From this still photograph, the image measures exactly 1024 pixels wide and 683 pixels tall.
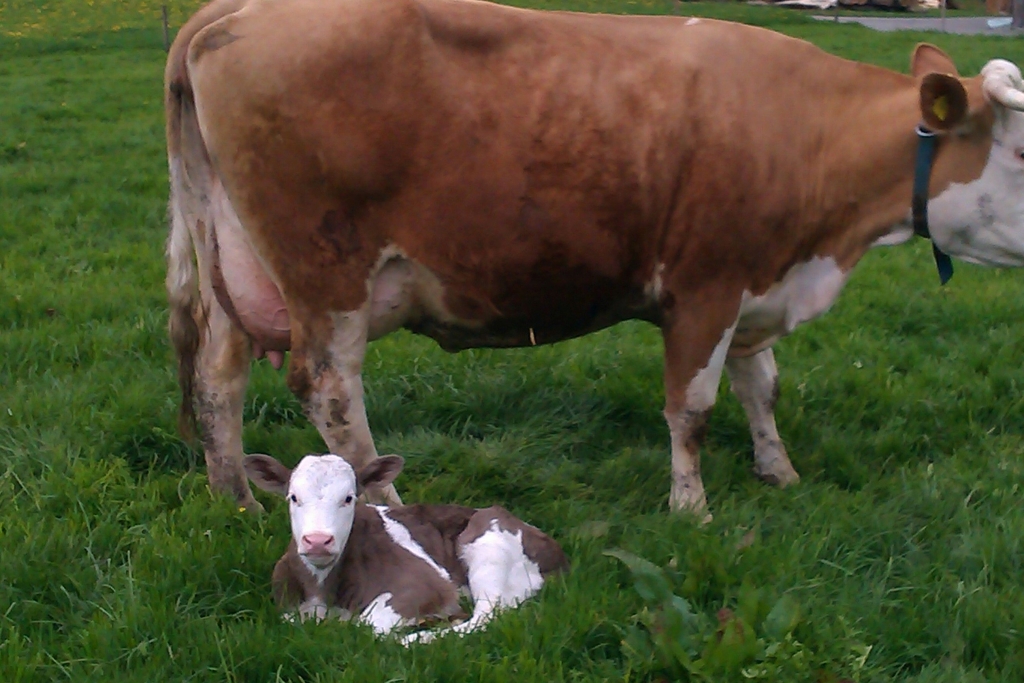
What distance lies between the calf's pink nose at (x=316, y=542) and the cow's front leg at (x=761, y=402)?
2288mm

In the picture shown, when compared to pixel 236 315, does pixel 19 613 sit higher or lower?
lower

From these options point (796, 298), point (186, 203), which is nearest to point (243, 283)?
point (186, 203)

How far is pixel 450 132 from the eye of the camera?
157 inches

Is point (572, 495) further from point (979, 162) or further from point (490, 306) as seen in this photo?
point (979, 162)

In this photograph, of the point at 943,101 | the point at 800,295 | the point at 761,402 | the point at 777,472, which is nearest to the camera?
the point at 943,101

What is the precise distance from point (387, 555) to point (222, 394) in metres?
1.26

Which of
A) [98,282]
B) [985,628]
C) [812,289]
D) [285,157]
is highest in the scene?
[285,157]

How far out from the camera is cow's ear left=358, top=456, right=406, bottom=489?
12.4ft

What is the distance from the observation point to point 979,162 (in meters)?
4.39

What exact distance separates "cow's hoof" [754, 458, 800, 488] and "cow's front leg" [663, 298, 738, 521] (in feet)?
1.45

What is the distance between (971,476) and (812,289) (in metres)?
0.98

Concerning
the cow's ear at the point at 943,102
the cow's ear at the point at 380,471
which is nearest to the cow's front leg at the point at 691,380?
the cow's ear at the point at 943,102

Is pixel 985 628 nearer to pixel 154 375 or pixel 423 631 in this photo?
pixel 423 631

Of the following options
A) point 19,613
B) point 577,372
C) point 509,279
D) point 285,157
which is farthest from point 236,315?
point 577,372
